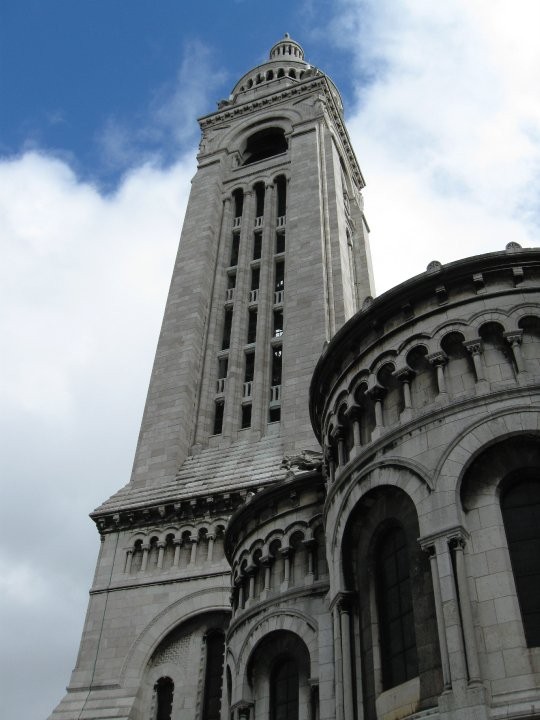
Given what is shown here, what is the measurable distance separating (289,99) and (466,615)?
5068cm

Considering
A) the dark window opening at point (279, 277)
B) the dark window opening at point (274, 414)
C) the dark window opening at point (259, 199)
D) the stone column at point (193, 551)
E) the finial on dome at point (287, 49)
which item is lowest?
the stone column at point (193, 551)

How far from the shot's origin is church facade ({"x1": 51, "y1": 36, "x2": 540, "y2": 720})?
15.0 m

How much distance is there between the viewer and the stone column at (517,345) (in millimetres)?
16891

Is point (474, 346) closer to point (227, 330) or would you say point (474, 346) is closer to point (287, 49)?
point (227, 330)

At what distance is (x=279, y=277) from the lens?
48.1 metres

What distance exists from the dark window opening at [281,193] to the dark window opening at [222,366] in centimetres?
1237

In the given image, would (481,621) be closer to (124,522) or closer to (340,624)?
(340,624)

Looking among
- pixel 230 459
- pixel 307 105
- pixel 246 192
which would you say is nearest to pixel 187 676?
pixel 230 459

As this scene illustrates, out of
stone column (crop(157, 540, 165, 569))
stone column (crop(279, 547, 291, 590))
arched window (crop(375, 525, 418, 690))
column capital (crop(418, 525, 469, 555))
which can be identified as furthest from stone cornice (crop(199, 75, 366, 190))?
column capital (crop(418, 525, 469, 555))

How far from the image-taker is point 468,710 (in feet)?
43.6

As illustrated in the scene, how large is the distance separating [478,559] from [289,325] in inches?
1106

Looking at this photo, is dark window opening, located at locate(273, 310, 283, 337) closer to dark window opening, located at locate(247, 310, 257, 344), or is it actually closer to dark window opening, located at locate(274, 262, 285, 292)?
dark window opening, located at locate(247, 310, 257, 344)

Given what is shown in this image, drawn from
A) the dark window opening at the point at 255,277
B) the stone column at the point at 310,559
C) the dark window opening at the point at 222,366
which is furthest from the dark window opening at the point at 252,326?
the stone column at the point at 310,559

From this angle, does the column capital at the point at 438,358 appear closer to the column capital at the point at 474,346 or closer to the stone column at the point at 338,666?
the column capital at the point at 474,346
